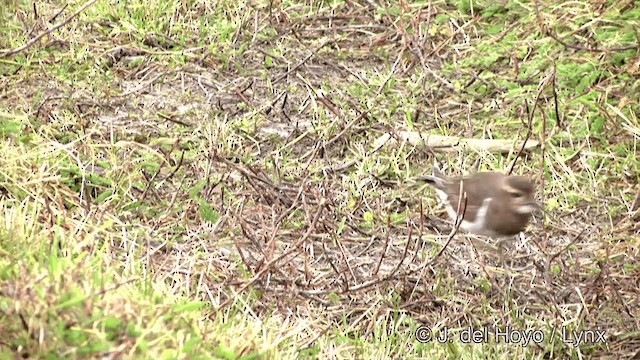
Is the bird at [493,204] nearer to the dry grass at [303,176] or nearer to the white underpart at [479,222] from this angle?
the white underpart at [479,222]

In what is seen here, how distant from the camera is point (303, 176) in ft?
19.7

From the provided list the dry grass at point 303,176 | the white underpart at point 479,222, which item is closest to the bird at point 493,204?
the white underpart at point 479,222

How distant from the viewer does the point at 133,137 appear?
6.37 meters

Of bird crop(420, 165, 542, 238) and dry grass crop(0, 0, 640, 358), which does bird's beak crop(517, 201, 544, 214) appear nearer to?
bird crop(420, 165, 542, 238)

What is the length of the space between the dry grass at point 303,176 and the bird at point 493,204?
0.20 metres

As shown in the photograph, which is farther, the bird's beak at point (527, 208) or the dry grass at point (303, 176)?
the bird's beak at point (527, 208)

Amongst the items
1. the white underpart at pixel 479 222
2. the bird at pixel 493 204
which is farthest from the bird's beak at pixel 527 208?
the white underpart at pixel 479 222

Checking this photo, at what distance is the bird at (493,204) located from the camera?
200 inches

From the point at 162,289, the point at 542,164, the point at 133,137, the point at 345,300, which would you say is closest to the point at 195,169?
the point at 133,137

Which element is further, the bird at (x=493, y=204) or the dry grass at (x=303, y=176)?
the bird at (x=493, y=204)

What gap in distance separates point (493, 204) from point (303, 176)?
1.31 metres

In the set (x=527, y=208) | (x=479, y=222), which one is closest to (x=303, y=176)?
(x=479, y=222)

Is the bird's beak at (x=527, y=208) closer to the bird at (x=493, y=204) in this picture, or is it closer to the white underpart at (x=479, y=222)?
the bird at (x=493, y=204)

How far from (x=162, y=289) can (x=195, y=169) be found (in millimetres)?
2348
